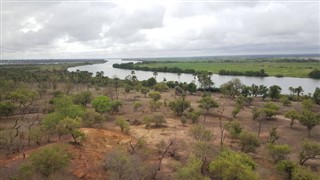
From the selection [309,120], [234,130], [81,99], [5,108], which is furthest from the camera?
[81,99]

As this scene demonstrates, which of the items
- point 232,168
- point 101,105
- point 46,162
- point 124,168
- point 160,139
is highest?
point 101,105

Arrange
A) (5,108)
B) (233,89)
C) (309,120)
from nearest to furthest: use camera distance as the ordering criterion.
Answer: (309,120) → (5,108) → (233,89)

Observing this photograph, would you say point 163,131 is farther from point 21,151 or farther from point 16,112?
point 16,112

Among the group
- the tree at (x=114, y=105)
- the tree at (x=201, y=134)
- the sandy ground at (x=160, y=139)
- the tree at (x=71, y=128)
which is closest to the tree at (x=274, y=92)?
the sandy ground at (x=160, y=139)

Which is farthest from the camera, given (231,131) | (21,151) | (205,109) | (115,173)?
(205,109)

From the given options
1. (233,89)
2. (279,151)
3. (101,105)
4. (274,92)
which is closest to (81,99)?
(101,105)

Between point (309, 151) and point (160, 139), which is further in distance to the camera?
point (160, 139)

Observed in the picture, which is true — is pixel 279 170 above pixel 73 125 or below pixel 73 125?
below

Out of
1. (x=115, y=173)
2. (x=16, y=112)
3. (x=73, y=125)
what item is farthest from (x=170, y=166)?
(x=16, y=112)

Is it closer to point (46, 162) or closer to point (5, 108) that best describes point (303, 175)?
point (46, 162)

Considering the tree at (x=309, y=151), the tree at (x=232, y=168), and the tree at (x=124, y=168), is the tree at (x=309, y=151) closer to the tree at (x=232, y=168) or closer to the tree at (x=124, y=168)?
the tree at (x=232, y=168)

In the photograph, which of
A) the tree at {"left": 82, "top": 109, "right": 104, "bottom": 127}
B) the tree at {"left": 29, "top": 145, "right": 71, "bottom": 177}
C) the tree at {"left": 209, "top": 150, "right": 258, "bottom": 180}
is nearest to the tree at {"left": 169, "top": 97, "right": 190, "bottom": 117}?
the tree at {"left": 82, "top": 109, "right": 104, "bottom": 127}
